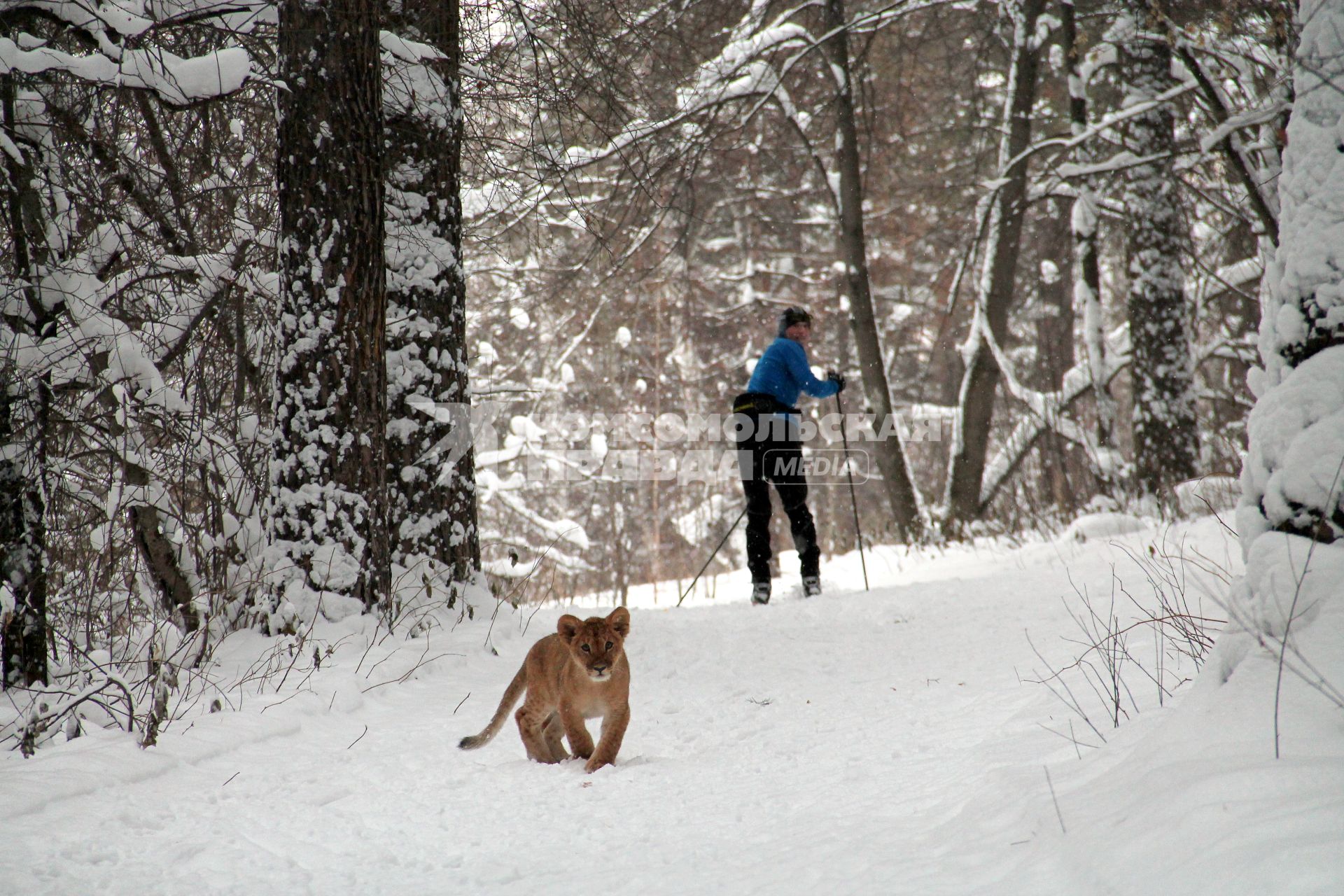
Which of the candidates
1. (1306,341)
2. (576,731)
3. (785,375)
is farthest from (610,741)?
(785,375)

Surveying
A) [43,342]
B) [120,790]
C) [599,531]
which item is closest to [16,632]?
[43,342]

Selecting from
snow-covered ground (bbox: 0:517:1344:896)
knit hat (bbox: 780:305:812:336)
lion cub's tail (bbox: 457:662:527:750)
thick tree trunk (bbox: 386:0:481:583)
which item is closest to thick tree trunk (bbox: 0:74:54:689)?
snow-covered ground (bbox: 0:517:1344:896)

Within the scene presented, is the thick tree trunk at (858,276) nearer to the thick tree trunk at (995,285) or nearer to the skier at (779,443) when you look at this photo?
the thick tree trunk at (995,285)

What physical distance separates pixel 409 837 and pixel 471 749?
1.01 meters

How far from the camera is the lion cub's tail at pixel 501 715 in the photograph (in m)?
3.56

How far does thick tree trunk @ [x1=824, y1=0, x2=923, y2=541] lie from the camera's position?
35.8 ft

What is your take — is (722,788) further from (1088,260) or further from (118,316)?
(1088,260)

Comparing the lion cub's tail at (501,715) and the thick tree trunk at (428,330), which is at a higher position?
the thick tree trunk at (428,330)

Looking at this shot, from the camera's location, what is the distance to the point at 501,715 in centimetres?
371

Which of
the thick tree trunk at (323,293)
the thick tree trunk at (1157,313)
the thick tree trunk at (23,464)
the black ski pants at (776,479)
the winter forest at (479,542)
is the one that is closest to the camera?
the winter forest at (479,542)

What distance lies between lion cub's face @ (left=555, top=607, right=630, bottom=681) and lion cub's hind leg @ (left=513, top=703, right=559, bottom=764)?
1.03 ft

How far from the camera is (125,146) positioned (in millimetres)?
5062

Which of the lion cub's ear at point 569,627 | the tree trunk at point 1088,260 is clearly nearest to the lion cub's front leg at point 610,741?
the lion cub's ear at point 569,627

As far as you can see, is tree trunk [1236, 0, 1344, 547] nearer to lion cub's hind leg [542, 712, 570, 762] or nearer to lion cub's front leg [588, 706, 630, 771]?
lion cub's front leg [588, 706, 630, 771]
